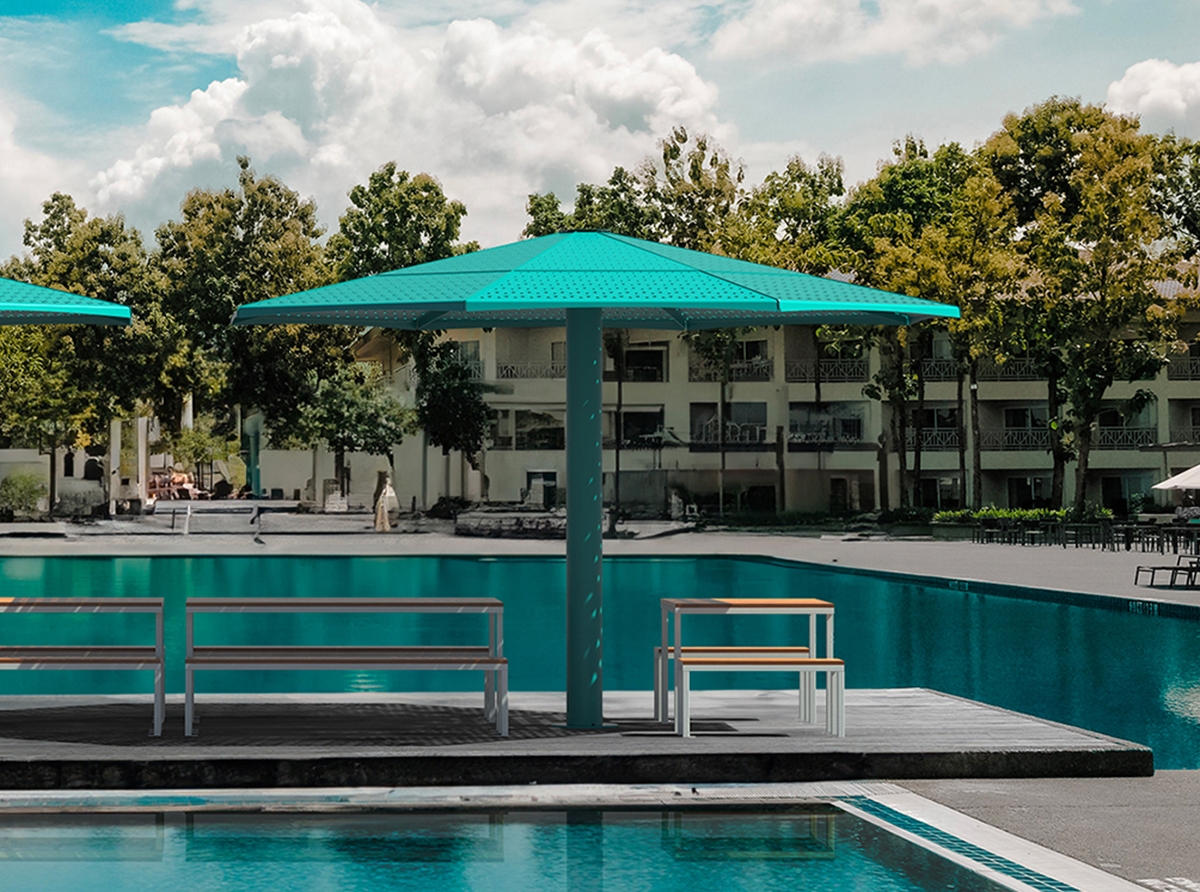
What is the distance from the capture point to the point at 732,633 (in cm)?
1670

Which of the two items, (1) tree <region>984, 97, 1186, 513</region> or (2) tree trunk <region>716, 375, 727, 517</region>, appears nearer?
(1) tree <region>984, 97, 1186, 513</region>

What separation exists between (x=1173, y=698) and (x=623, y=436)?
41.2 meters

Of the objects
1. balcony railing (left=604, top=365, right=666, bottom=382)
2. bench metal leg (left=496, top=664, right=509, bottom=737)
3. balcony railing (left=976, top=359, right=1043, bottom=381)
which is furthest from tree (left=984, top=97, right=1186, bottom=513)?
bench metal leg (left=496, top=664, right=509, bottom=737)

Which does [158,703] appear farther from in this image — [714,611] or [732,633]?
[732,633]

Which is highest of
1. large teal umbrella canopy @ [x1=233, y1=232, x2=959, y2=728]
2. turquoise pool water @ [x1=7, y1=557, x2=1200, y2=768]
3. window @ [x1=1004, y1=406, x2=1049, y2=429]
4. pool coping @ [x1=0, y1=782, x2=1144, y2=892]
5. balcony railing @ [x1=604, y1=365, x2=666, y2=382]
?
balcony railing @ [x1=604, y1=365, x2=666, y2=382]

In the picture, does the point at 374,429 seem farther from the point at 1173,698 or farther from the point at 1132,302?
the point at 1173,698

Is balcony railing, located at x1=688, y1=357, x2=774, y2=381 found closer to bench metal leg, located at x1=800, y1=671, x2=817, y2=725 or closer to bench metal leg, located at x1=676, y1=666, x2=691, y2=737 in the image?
bench metal leg, located at x1=800, y1=671, x2=817, y2=725

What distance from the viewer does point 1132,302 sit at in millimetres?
39906

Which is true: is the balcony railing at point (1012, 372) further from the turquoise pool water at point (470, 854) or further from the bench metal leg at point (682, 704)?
the turquoise pool water at point (470, 854)

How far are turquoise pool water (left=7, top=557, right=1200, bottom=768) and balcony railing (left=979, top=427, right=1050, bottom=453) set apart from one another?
2688 cm

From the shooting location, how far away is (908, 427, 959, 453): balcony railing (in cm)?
5256

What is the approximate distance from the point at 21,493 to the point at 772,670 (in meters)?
46.7

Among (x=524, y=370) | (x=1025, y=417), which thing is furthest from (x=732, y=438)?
(x=1025, y=417)

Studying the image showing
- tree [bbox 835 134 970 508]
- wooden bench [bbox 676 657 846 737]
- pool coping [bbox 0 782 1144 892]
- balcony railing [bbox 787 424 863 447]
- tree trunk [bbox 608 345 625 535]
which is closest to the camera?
pool coping [bbox 0 782 1144 892]
